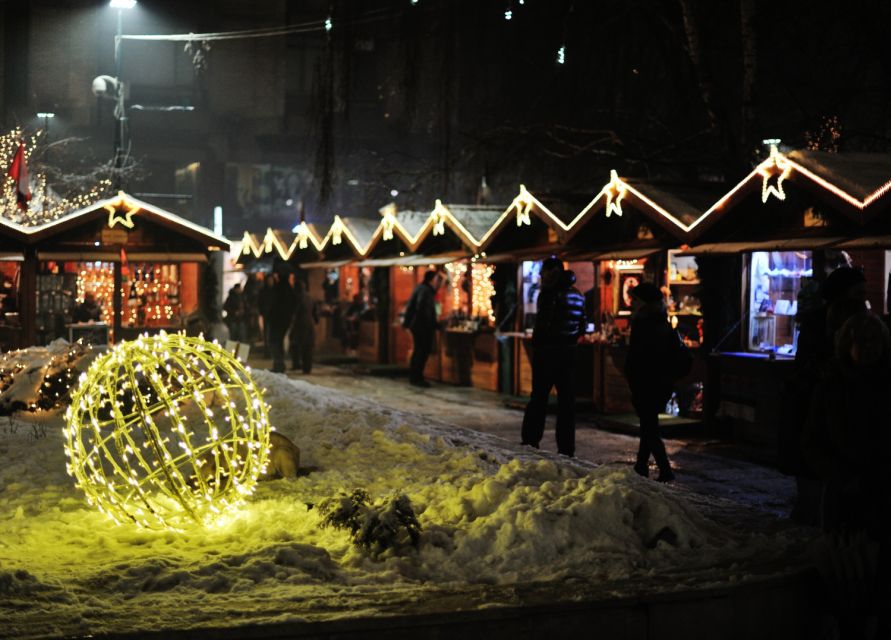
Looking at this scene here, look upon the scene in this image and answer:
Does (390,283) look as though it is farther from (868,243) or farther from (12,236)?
(868,243)

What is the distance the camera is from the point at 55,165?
3731 centimetres

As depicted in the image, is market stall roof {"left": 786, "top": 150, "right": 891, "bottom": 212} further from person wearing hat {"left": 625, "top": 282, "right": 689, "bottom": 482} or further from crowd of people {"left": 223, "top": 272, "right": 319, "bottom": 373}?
crowd of people {"left": 223, "top": 272, "right": 319, "bottom": 373}

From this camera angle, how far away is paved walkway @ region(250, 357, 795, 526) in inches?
405

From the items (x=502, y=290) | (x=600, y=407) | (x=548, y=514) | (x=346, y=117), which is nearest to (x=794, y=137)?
(x=502, y=290)

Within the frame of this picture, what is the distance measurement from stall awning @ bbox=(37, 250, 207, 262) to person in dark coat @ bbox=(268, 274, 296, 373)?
1.66 meters

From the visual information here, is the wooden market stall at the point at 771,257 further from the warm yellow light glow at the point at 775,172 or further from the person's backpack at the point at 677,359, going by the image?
the person's backpack at the point at 677,359

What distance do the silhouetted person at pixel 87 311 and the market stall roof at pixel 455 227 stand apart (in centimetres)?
681

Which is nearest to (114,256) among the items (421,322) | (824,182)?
(421,322)

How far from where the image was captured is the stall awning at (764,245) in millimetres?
11688

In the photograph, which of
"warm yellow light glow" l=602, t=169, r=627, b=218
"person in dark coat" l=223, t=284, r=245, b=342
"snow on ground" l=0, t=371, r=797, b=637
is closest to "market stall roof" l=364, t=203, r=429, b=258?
"warm yellow light glow" l=602, t=169, r=627, b=218

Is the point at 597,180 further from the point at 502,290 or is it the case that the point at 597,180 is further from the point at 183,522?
the point at 183,522

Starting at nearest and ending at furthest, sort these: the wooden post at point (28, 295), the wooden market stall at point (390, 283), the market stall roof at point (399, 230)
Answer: the wooden post at point (28, 295), the market stall roof at point (399, 230), the wooden market stall at point (390, 283)

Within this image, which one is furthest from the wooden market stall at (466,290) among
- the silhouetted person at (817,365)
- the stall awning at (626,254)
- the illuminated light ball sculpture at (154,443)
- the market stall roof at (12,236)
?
the silhouetted person at (817,365)

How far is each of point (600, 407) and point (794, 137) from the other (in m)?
8.50
